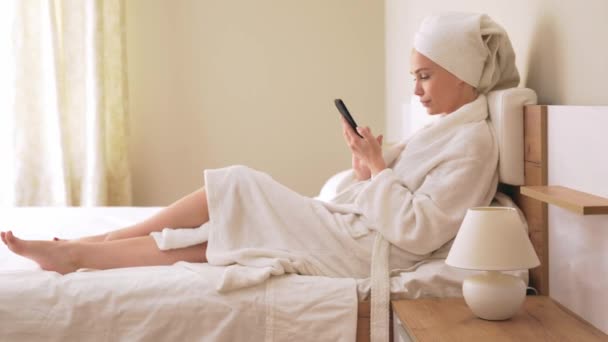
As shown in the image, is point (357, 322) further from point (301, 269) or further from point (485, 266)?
point (485, 266)

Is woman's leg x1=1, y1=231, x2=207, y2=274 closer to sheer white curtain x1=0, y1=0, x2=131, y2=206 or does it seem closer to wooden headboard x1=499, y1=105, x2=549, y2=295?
wooden headboard x1=499, y1=105, x2=549, y2=295

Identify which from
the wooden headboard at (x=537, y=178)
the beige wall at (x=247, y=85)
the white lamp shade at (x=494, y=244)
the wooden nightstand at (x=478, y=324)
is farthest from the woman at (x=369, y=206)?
the beige wall at (x=247, y=85)

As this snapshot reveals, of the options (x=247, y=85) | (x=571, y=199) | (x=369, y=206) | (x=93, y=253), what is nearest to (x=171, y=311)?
(x=93, y=253)

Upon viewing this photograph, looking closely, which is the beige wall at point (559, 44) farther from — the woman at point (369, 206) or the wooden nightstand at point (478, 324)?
the wooden nightstand at point (478, 324)

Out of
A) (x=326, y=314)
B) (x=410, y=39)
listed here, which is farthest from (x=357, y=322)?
(x=410, y=39)

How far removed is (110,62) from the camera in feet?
14.3

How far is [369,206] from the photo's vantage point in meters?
2.01

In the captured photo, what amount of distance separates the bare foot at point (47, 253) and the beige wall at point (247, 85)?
8.38 feet

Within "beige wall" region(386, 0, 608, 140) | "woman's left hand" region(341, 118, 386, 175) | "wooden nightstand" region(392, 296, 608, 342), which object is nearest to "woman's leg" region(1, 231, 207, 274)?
"woman's left hand" region(341, 118, 386, 175)

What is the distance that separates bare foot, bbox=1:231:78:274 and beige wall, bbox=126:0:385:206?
2.55 metres

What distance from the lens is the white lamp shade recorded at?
155cm

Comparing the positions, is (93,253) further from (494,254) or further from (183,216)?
(494,254)

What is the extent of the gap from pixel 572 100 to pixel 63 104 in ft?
10.3

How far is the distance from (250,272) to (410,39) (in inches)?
84.9
